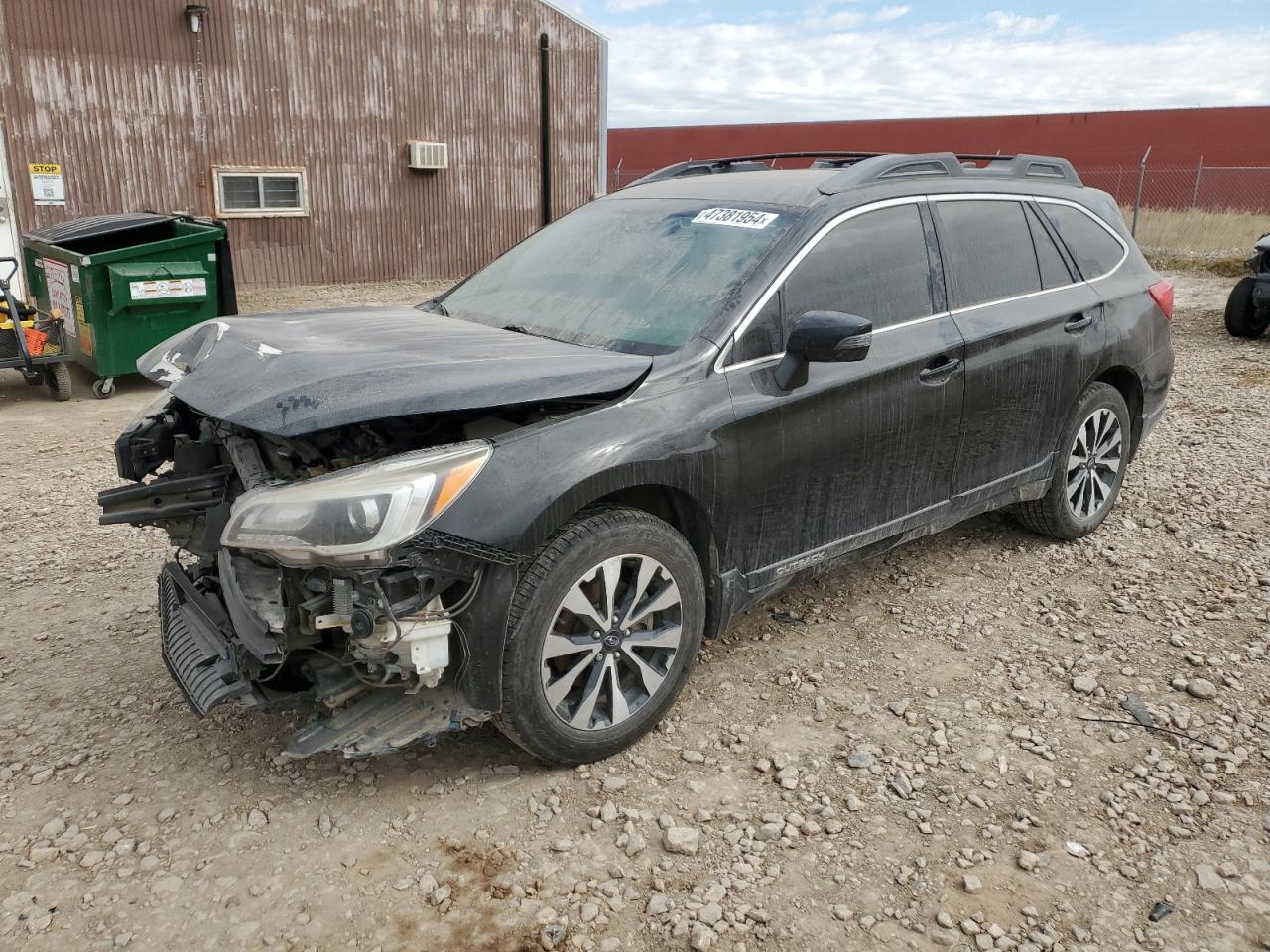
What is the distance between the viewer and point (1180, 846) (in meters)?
2.83

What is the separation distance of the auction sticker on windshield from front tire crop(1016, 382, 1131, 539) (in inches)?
74.4

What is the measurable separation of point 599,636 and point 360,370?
1.04 metres

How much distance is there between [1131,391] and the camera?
499 cm

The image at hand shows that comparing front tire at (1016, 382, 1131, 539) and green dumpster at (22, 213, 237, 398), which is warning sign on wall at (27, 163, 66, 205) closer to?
green dumpster at (22, 213, 237, 398)

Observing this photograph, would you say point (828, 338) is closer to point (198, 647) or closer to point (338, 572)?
point (338, 572)

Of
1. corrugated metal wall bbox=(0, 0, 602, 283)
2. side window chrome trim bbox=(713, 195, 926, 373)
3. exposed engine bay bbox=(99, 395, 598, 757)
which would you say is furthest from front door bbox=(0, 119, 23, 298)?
side window chrome trim bbox=(713, 195, 926, 373)

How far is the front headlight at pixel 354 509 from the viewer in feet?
8.46

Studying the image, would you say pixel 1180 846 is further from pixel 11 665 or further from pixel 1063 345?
pixel 11 665

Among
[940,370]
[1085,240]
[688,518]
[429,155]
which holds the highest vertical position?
[429,155]

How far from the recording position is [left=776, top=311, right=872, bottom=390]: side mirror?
314 centimetres

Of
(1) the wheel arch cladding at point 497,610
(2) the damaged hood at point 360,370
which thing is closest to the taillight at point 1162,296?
(2) the damaged hood at point 360,370

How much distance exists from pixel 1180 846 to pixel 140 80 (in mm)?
13954

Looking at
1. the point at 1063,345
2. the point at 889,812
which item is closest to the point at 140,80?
the point at 1063,345

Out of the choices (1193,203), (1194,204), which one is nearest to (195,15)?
(1194,204)
